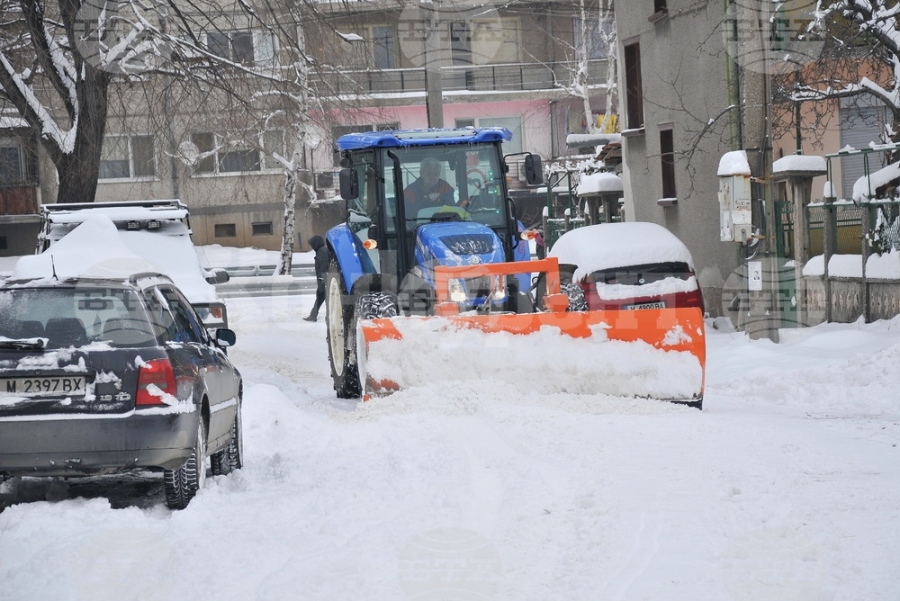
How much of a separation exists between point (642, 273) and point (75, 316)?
9.41 metres

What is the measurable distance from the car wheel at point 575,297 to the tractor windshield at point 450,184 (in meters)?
0.92

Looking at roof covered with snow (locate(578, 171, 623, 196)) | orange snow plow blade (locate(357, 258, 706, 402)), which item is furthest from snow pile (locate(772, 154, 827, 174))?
roof covered with snow (locate(578, 171, 623, 196))

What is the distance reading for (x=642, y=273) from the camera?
1538cm

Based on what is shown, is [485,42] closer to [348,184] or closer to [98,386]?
[348,184]

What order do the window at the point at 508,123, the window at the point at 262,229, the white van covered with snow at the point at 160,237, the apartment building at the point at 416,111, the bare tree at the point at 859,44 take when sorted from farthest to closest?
the window at the point at 508,123 < the window at the point at 262,229 < the apartment building at the point at 416,111 < the white van covered with snow at the point at 160,237 < the bare tree at the point at 859,44

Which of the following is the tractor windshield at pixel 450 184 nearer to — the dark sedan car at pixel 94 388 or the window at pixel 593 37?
the dark sedan car at pixel 94 388

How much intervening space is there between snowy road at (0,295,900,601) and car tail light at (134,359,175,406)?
2.02 ft

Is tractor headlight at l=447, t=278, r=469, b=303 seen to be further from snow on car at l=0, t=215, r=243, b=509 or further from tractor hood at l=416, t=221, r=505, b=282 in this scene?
snow on car at l=0, t=215, r=243, b=509

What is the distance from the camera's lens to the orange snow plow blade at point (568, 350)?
33.7 ft

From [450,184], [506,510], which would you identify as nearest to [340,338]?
[450,184]

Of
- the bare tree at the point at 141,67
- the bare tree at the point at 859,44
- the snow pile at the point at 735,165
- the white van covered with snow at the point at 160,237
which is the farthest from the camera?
the bare tree at the point at 141,67

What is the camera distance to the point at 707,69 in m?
19.6

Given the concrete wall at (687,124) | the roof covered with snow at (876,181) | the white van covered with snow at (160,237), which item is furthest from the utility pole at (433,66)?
the roof covered with snow at (876,181)

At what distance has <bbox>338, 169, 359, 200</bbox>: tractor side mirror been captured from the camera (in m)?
12.4
